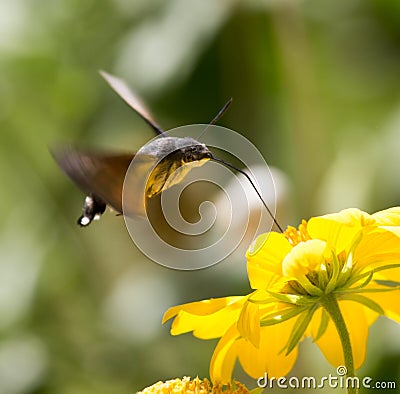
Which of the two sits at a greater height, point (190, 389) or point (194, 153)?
point (194, 153)

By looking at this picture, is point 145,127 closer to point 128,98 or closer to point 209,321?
point 128,98

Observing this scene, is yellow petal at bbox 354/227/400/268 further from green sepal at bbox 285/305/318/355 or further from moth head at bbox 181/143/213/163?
moth head at bbox 181/143/213/163

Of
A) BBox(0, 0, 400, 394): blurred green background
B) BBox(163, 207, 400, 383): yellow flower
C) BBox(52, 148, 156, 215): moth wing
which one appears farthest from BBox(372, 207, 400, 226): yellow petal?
BBox(0, 0, 400, 394): blurred green background

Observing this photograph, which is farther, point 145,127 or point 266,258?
point 145,127

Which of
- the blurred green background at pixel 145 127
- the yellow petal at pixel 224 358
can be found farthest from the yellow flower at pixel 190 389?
the blurred green background at pixel 145 127

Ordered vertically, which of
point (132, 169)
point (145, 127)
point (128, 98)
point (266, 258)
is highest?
point (145, 127)

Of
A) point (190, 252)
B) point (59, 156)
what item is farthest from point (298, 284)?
point (190, 252)

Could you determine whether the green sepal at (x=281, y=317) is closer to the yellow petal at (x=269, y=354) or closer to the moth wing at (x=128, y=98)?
the yellow petal at (x=269, y=354)

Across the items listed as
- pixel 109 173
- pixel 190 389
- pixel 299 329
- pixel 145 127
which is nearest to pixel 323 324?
pixel 299 329
